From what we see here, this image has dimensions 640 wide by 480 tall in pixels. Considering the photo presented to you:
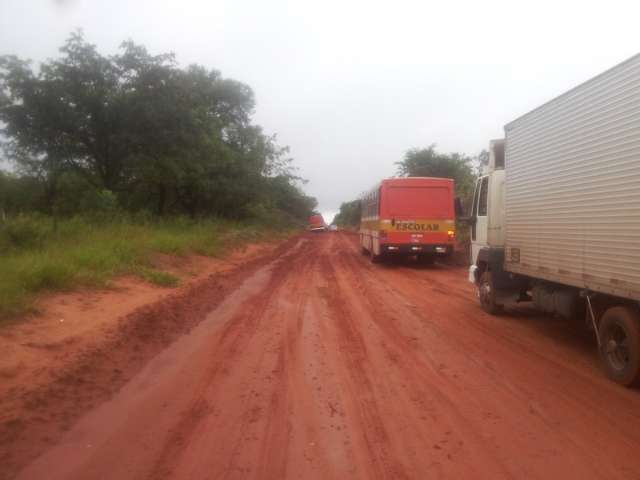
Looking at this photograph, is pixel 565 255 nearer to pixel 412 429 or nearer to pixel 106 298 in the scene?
pixel 412 429

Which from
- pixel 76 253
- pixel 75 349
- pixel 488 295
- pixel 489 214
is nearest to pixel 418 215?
pixel 489 214

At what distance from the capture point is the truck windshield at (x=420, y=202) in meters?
19.0

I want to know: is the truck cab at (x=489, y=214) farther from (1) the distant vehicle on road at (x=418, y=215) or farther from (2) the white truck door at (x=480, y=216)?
(1) the distant vehicle on road at (x=418, y=215)

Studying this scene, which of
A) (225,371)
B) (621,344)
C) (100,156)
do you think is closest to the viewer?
(621,344)

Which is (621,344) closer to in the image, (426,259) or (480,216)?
(480,216)

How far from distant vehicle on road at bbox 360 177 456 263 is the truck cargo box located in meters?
9.60

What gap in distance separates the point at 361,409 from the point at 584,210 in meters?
3.78

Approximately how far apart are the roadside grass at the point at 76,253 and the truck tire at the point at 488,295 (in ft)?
22.5

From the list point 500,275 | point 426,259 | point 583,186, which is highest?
point 583,186

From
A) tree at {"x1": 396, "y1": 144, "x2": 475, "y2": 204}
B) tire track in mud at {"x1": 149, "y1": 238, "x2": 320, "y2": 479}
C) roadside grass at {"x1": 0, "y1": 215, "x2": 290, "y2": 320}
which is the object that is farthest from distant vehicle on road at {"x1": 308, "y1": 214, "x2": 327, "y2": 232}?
tire track in mud at {"x1": 149, "y1": 238, "x2": 320, "y2": 479}

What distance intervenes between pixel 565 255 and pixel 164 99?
19.7 m

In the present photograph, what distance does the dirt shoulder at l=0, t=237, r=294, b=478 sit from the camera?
5.02m

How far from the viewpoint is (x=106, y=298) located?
34.0 ft

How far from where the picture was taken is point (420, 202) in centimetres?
1908
